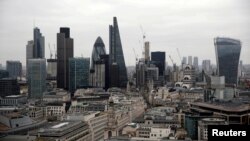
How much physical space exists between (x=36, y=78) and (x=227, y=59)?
8646mm

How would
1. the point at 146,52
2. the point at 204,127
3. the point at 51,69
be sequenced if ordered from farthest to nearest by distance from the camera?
the point at 146,52, the point at 51,69, the point at 204,127

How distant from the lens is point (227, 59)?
57.1 ft

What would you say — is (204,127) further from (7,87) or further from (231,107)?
(7,87)

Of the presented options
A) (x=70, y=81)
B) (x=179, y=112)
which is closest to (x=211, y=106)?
(x=179, y=112)

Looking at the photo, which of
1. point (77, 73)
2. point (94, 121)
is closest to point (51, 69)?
point (77, 73)

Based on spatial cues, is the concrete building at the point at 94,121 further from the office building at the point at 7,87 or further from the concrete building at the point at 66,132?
the office building at the point at 7,87

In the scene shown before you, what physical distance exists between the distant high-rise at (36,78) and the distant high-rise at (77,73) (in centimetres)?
242

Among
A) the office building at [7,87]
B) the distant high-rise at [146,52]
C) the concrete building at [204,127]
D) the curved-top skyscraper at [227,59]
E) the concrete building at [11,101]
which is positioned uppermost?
the distant high-rise at [146,52]

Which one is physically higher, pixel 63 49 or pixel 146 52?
pixel 146 52

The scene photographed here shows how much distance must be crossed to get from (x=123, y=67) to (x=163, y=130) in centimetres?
1504

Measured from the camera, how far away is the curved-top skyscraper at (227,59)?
17.1 meters

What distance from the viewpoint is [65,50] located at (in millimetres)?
21203

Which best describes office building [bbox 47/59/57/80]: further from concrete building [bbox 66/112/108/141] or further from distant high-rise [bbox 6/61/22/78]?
concrete building [bbox 66/112/108/141]

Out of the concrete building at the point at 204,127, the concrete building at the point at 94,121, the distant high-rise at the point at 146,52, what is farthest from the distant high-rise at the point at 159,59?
the concrete building at the point at 204,127
